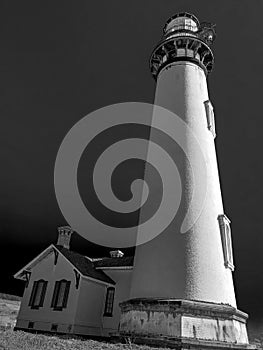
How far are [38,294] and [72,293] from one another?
3.31 metres

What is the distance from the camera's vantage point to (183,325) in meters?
10.5

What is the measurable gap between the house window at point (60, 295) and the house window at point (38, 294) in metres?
1.12

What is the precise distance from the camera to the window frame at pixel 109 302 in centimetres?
1909

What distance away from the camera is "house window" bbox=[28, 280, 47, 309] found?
1998 centimetres

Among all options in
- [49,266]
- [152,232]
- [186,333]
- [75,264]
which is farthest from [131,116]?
[186,333]

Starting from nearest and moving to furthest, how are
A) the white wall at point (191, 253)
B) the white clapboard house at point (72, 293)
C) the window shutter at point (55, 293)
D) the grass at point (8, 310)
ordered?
1. the white wall at point (191, 253)
2. the white clapboard house at point (72, 293)
3. the window shutter at point (55, 293)
4. the grass at point (8, 310)

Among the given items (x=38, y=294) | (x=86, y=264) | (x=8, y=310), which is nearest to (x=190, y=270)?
(x=86, y=264)

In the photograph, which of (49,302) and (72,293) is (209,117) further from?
(49,302)

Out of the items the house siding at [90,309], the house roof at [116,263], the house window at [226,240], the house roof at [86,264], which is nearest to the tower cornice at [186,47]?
the house window at [226,240]

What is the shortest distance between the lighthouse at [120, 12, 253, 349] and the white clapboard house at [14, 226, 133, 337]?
6876mm

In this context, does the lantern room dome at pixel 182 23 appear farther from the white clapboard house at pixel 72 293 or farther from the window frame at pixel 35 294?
the window frame at pixel 35 294

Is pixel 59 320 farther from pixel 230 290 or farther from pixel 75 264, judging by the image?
pixel 230 290

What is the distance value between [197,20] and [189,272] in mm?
17860

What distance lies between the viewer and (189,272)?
11742 millimetres
